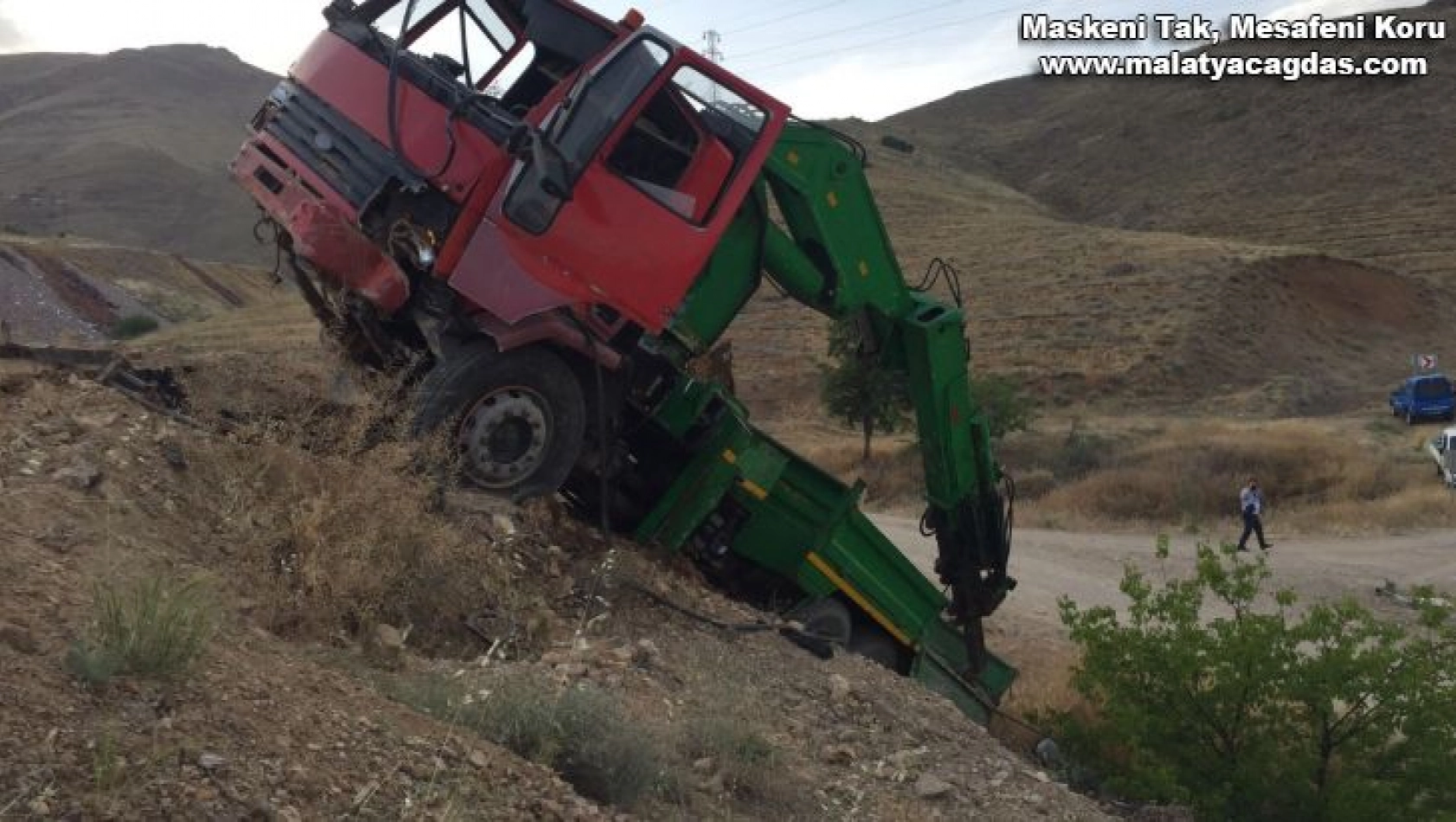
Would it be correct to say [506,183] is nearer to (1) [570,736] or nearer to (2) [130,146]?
(1) [570,736]

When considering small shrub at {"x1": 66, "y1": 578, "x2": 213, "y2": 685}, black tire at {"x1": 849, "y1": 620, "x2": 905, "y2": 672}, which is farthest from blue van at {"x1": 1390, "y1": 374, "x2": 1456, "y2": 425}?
small shrub at {"x1": 66, "y1": 578, "x2": 213, "y2": 685}

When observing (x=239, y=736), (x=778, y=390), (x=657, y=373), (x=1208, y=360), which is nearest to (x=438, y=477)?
(x=657, y=373)

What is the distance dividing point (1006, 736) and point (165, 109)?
563 feet

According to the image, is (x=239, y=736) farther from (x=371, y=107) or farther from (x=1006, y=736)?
(x=1006, y=736)

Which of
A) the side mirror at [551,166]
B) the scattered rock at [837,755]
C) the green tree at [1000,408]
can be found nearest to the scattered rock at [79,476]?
the side mirror at [551,166]

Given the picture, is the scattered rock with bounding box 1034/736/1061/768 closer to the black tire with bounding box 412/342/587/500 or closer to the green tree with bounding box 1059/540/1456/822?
the green tree with bounding box 1059/540/1456/822

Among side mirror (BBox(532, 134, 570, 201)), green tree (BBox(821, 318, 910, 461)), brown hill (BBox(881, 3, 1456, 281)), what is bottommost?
side mirror (BBox(532, 134, 570, 201))

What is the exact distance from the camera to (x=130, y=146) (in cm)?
12181

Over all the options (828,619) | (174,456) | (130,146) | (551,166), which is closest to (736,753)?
(174,456)

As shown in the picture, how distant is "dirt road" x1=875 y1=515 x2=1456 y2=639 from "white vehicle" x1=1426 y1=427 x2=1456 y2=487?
264cm

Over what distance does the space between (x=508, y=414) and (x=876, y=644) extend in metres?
3.37

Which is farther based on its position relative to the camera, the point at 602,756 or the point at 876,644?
the point at 876,644

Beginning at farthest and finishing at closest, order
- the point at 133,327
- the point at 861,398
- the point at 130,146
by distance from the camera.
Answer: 1. the point at 130,146
2. the point at 133,327
3. the point at 861,398

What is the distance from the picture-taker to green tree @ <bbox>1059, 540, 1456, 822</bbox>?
9.00 metres
